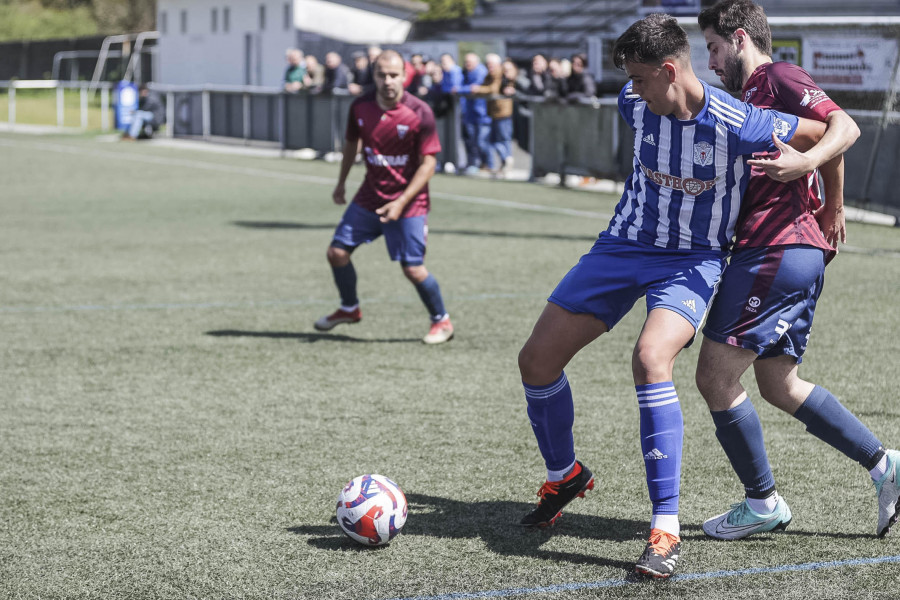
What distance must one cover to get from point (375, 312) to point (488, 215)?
21.8ft

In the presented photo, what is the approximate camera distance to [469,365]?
743 cm

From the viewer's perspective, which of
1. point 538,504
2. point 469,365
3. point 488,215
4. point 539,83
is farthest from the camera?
point 539,83

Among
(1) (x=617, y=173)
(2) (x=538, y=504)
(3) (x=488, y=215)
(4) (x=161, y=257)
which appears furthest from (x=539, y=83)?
(2) (x=538, y=504)

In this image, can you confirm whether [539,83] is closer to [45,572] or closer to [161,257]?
[161,257]

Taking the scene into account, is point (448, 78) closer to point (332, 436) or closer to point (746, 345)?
point (332, 436)

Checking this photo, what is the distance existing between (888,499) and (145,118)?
2969 cm

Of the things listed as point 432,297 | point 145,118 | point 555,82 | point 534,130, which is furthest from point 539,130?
point 145,118

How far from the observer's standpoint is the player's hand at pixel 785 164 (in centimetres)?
387

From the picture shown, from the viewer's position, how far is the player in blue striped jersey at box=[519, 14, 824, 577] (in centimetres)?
398

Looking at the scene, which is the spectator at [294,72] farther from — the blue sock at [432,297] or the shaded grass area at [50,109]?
the blue sock at [432,297]

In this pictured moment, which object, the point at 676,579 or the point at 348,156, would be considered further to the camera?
the point at 348,156

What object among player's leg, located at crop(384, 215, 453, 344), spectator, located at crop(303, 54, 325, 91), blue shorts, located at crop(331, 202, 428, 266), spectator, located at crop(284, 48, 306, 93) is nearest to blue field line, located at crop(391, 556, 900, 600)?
player's leg, located at crop(384, 215, 453, 344)

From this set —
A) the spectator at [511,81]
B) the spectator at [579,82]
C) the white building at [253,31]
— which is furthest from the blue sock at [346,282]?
the white building at [253,31]

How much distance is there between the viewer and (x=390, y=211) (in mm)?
7848
